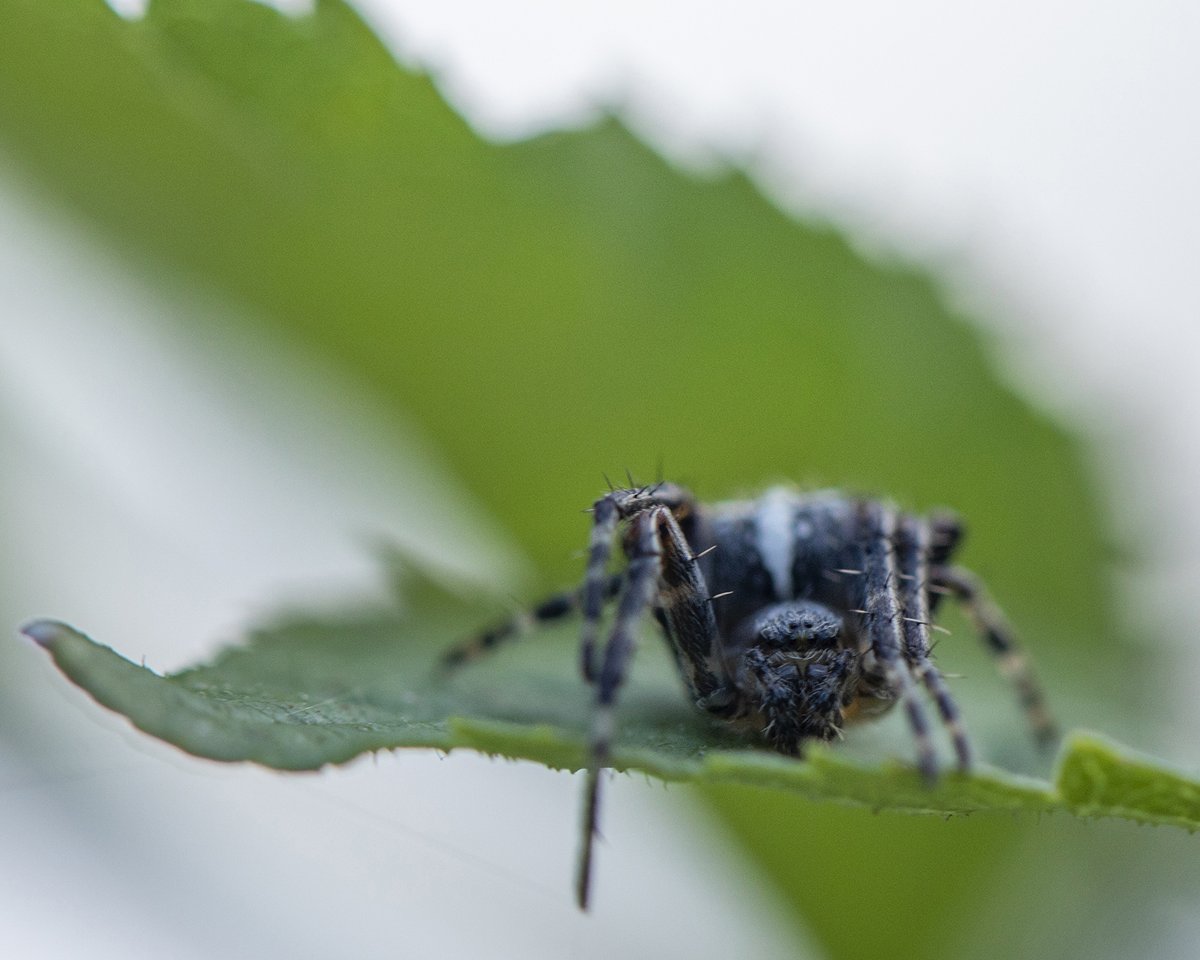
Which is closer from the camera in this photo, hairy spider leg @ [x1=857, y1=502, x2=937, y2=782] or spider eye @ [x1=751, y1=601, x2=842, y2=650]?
hairy spider leg @ [x1=857, y1=502, x2=937, y2=782]

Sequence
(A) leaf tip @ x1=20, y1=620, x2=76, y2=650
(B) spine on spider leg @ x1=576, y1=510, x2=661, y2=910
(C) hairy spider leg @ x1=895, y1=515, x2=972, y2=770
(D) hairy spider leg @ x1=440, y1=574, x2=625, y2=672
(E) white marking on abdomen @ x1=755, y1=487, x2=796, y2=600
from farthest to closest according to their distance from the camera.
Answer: (D) hairy spider leg @ x1=440, y1=574, x2=625, y2=672 → (E) white marking on abdomen @ x1=755, y1=487, x2=796, y2=600 → (C) hairy spider leg @ x1=895, y1=515, x2=972, y2=770 → (B) spine on spider leg @ x1=576, y1=510, x2=661, y2=910 → (A) leaf tip @ x1=20, y1=620, x2=76, y2=650

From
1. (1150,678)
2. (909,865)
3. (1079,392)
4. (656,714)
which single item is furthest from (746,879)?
(1079,392)

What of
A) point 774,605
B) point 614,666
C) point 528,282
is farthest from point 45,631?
point 528,282

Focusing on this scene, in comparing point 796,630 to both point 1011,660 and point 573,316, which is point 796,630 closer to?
point 1011,660

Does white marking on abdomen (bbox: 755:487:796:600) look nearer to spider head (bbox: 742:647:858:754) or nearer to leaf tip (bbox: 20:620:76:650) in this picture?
spider head (bbox: 742:647:858:754)

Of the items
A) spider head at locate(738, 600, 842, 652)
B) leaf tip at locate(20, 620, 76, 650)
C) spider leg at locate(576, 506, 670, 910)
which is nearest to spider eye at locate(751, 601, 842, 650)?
spider head at locate(738, 600, 842, 652)
